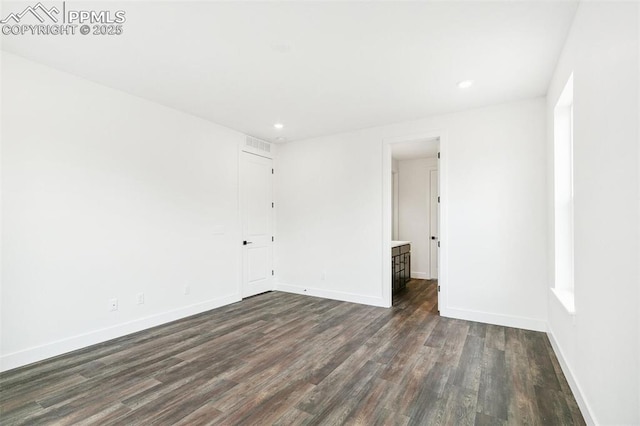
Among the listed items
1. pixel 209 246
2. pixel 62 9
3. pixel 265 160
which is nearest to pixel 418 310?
pixel 209 246

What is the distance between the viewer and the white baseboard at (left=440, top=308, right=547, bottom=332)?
139 inches

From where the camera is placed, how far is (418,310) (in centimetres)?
430

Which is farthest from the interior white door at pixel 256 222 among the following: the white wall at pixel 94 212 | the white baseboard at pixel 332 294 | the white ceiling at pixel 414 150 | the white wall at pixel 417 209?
the white wall at pixel 417 209

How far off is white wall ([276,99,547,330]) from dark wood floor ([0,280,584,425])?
0.48 meters

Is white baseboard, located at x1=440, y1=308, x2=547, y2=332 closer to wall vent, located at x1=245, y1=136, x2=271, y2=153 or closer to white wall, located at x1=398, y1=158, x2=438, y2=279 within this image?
white wall, located at x1=398, y1=158, x2=438, y2=279

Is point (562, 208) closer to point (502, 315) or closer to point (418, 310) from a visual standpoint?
point (502, 315)

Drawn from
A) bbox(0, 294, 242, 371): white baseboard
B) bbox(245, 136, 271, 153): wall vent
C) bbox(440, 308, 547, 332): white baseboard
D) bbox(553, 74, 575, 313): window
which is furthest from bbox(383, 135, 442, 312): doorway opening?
bbox(0, 294, 242, 371): white baseboard

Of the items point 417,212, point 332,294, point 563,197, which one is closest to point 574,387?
point 563,197

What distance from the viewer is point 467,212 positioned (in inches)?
155

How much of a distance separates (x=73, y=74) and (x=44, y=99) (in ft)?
1.25

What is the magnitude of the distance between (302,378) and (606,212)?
234 centimetres

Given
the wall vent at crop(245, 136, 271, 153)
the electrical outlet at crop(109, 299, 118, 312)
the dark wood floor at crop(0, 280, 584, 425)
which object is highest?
the wall vent at crop(245, 136, 271, 153)

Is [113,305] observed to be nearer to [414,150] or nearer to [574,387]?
[574,387]

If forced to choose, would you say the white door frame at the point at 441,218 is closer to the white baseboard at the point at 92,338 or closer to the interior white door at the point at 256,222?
the interior white door at the point at 256,222
